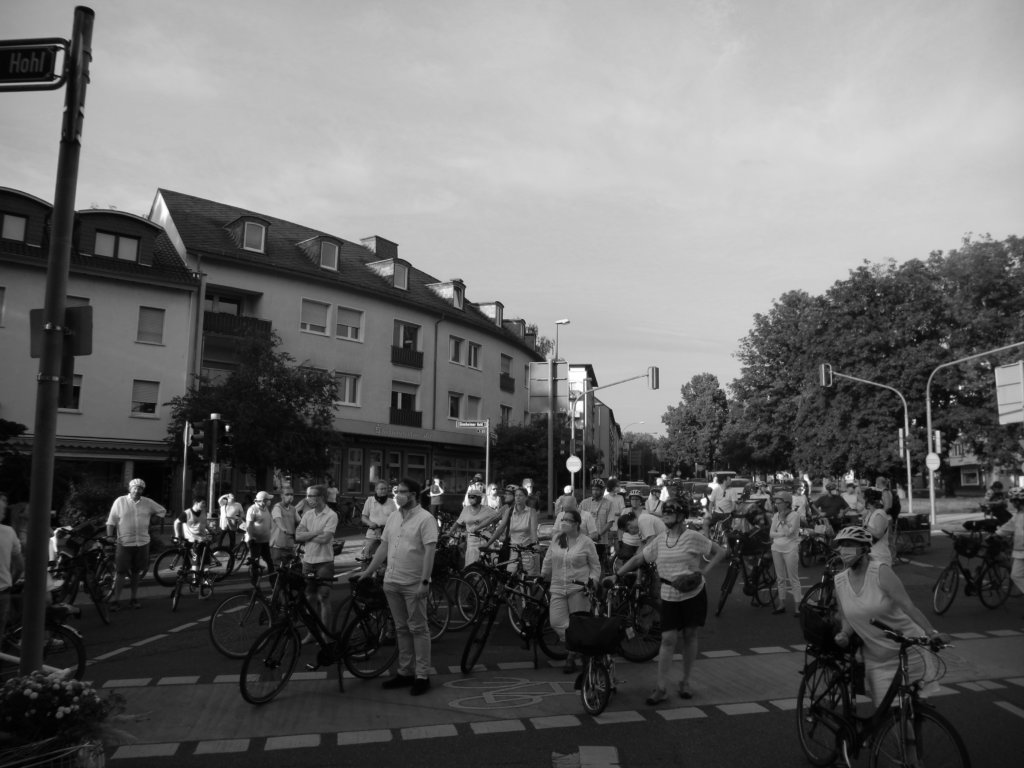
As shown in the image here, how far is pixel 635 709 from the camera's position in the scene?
679 centimetres

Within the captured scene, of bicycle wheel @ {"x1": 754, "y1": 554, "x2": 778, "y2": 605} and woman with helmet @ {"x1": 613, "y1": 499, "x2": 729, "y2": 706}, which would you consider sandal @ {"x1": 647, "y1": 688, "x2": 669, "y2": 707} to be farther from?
bicycle wheel @ {"x1": 754, "y1": 554, "x2": 778, "y2": 605}

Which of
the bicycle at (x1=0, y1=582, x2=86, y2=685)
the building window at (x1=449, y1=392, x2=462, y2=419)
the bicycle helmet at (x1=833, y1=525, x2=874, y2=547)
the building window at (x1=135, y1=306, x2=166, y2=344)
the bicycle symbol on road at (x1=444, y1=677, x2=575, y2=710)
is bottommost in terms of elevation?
the bicycle symbol on road at (x1=444, y1=677, x2=575, y2=710)

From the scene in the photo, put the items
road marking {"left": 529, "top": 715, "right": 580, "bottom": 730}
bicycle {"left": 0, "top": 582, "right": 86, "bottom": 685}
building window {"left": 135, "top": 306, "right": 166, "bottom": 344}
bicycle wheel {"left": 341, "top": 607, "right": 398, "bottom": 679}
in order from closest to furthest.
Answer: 1. road marking {"left": 529, "top": 715, "right": 580, "bottom": 730}
2. bicycle {"left": 0, "top": 582, "right": 86, "bottom": 685}
3. bicycle wheel {"left": 341, "top": 607, "right": 398, "bottom": 679}
4. building window {"left": 135, "top": 306, "right": 166, "bottom": 344}

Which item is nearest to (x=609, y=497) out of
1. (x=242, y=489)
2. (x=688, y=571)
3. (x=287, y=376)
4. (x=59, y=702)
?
(x=688, y=571)

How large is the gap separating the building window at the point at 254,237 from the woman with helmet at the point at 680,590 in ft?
105

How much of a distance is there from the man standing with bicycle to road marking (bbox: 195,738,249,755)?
1761mm

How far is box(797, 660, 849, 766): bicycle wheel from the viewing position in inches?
207

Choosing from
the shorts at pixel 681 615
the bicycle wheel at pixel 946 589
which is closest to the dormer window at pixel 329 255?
the bicycle wheel at pixel 946 589

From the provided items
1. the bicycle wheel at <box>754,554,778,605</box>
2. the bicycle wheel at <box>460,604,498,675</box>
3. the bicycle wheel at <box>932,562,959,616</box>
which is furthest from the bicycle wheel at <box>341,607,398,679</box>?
the bicycle wheel at <box>932,562,959,616</box>

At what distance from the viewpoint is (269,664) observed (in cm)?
697

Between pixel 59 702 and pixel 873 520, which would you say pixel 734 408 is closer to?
pixel 873 520

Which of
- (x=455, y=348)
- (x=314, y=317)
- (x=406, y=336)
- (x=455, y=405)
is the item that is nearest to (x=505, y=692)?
(x=314, y=317)

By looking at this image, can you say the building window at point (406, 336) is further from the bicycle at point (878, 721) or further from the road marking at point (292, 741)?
the bicycle at point (878, 721)

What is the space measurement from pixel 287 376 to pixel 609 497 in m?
16.8
